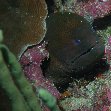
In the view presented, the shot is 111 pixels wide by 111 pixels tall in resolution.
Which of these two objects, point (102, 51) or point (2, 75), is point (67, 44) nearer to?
point (102, 51)

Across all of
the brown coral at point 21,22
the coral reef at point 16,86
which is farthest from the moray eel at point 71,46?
the coral reef at point 16,86

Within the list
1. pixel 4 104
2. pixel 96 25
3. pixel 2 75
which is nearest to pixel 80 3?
pixel 96 25

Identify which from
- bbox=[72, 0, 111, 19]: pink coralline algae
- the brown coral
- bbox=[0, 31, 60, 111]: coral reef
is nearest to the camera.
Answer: bbox=[0, 31, 60, 111]: coral reef

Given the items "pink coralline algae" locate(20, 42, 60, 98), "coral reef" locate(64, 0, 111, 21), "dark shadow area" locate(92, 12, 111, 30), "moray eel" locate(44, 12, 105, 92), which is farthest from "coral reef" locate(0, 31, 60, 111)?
"dark shadow area" locate(92, 12, 111, 30)

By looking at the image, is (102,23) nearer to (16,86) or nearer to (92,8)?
(92,8)

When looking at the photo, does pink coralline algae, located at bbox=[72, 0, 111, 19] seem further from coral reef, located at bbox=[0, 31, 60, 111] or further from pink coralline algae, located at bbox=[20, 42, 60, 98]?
coral reef, located at bbox=[0, 31, 60, 111]

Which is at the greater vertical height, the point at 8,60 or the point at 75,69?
the point at 8,60

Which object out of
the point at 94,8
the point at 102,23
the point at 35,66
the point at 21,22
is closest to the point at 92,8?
the point at 94,8
